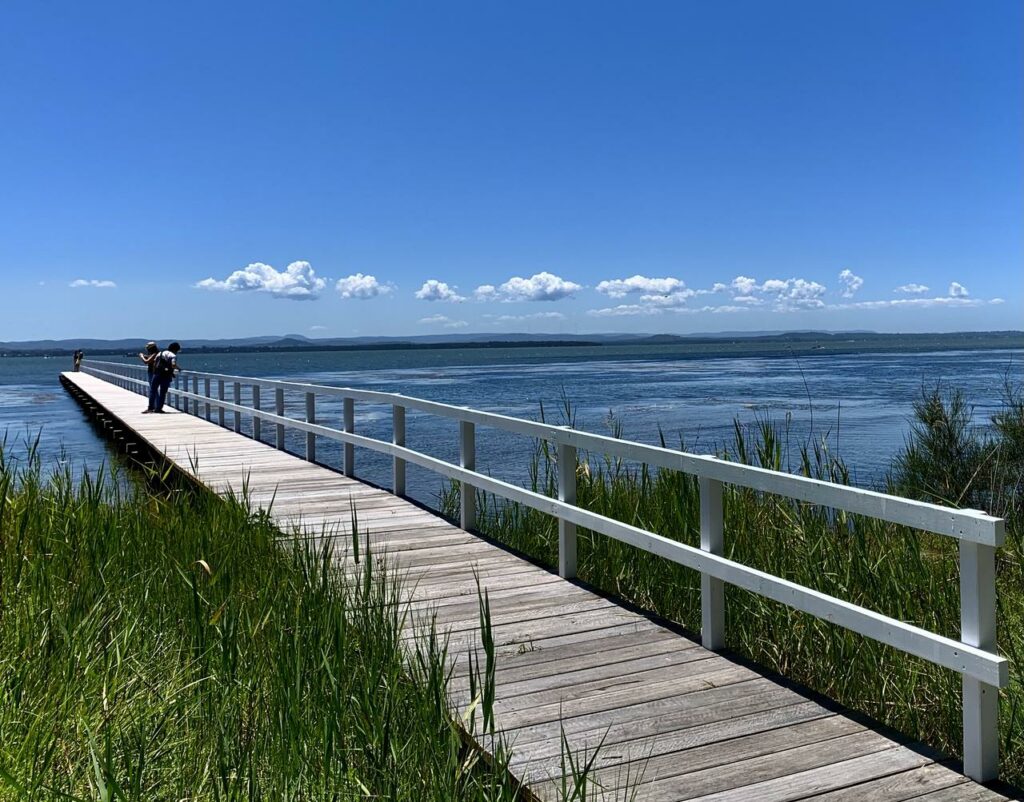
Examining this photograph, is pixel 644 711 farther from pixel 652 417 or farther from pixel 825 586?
pixel 652 417

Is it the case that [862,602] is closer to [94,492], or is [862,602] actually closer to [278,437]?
[94,492]

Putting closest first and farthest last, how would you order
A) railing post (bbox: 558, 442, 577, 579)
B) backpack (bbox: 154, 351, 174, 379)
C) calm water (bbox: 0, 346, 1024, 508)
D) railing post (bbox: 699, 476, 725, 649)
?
railing post (bbox: 699, 476, 725, 649), railing post (bbox: 558, 442, 577, 579), calm water (bbox: 0, 346, 1024, 508), backpack (bbox: 154, 351, 174, 379)

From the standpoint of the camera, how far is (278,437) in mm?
15930

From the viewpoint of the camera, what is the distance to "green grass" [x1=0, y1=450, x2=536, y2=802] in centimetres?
301

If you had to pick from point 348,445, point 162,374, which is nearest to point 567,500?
point 348,445

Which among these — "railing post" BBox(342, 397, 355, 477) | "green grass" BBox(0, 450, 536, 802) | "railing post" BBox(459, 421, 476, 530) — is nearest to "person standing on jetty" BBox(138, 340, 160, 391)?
"railing post" BBox(342, 397, 355, 477)

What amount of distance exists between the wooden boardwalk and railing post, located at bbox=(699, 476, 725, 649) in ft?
0.39

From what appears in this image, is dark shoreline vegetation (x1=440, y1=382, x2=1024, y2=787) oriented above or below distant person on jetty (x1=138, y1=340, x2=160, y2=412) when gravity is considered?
below

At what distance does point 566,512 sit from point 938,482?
26.2 ft

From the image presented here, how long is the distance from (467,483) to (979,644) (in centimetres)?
531

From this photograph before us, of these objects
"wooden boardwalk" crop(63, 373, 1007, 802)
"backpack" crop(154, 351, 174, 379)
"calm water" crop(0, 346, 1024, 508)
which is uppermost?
"backpack" crop(154, 351, 174, 379)

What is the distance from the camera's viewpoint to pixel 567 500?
655 centimetres

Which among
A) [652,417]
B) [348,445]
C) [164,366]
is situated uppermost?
[164,366]

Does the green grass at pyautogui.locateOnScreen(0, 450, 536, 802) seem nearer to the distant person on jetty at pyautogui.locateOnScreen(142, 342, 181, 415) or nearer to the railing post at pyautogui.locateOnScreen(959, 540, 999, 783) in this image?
the railing post at pyautogui.locateOnScreen(959, 540, 999, 783)
